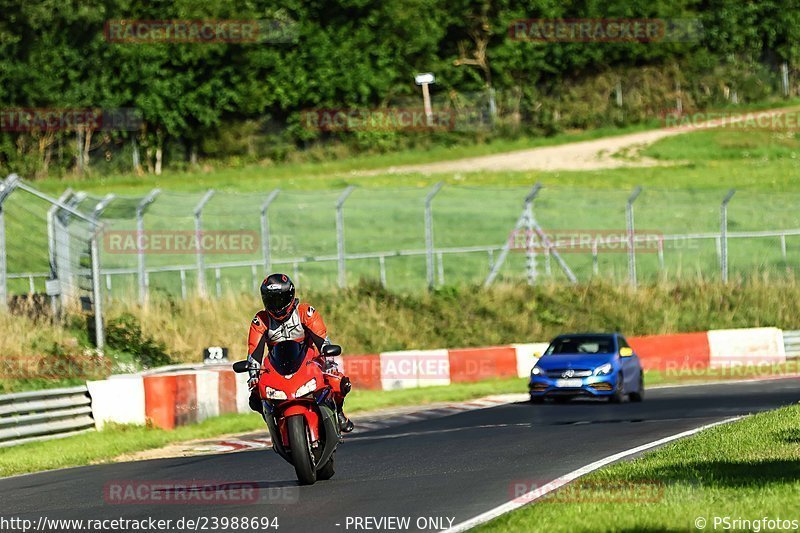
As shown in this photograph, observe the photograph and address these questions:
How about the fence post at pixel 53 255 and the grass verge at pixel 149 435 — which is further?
the fence post at pixel 53 255

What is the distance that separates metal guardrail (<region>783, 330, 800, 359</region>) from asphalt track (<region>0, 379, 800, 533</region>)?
10.8 metres

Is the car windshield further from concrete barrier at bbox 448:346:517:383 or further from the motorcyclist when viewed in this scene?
the motorcyclist

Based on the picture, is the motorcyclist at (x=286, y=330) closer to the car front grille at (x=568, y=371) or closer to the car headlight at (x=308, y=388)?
the car headlight at (x=308, y=388)

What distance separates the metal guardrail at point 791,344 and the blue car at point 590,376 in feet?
29.4

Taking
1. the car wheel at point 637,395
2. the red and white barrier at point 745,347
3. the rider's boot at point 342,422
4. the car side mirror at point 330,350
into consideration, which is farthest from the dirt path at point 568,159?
the car side mirror at point 330,350

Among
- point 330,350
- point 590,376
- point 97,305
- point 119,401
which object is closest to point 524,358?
point 590,376

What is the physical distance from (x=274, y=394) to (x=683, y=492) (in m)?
3.61

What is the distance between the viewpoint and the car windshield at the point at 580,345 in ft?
80.2

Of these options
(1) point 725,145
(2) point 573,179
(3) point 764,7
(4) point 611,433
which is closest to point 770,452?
(4) point 611,433

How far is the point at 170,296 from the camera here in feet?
93.0

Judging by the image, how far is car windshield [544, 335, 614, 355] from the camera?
2444cm

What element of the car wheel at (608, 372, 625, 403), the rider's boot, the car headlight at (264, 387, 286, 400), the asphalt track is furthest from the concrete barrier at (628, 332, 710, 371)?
the car headlight at (264, 387, 286, 400)

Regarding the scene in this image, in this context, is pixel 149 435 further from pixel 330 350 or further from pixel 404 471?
pixel 330 350

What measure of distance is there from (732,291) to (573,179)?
1937 cm
